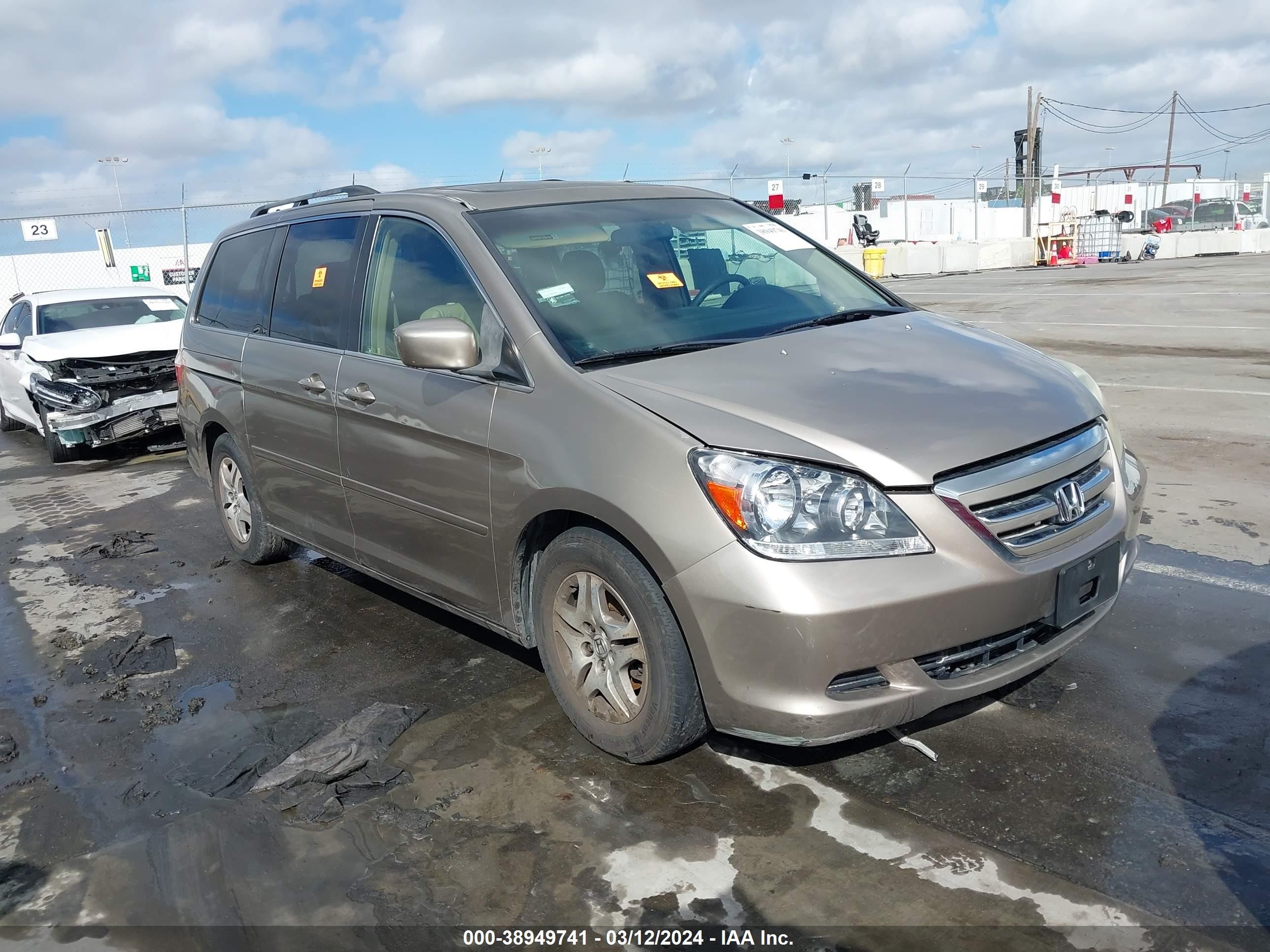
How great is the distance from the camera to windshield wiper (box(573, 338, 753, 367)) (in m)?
3.51

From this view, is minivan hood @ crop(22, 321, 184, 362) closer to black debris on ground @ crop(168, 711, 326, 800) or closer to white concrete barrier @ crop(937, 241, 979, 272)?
black debris on ground @ crop(168, 711, 326, 800)

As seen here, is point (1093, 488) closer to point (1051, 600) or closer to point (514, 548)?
point (1051, 600)

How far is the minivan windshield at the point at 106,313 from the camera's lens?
11023mm

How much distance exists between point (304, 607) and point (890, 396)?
3342 mm

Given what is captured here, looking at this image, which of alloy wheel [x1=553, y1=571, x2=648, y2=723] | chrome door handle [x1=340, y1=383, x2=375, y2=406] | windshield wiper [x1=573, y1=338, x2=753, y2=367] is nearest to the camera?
alloy wheel [x1=553, y1=571, x2=648, y2=723]

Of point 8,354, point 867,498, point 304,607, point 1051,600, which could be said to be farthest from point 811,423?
point 8,354

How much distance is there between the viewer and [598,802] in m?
3.27

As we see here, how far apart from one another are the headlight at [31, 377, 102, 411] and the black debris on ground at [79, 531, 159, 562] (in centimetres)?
332

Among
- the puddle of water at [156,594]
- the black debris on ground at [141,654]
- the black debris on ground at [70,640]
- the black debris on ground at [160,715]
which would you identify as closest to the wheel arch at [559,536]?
the black debris on ground at [160,715]

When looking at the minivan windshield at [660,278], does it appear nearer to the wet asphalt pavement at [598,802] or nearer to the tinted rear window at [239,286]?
the wet asphalt pavement at [598,802]

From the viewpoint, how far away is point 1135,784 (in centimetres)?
313

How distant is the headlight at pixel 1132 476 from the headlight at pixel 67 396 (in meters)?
8.98

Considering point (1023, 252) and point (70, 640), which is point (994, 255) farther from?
point (70, 640)

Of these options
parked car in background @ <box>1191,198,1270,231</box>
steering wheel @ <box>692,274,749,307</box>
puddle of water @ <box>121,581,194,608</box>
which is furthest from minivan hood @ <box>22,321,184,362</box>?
parked car in background @ <box>1191,198,1270,231</box>
